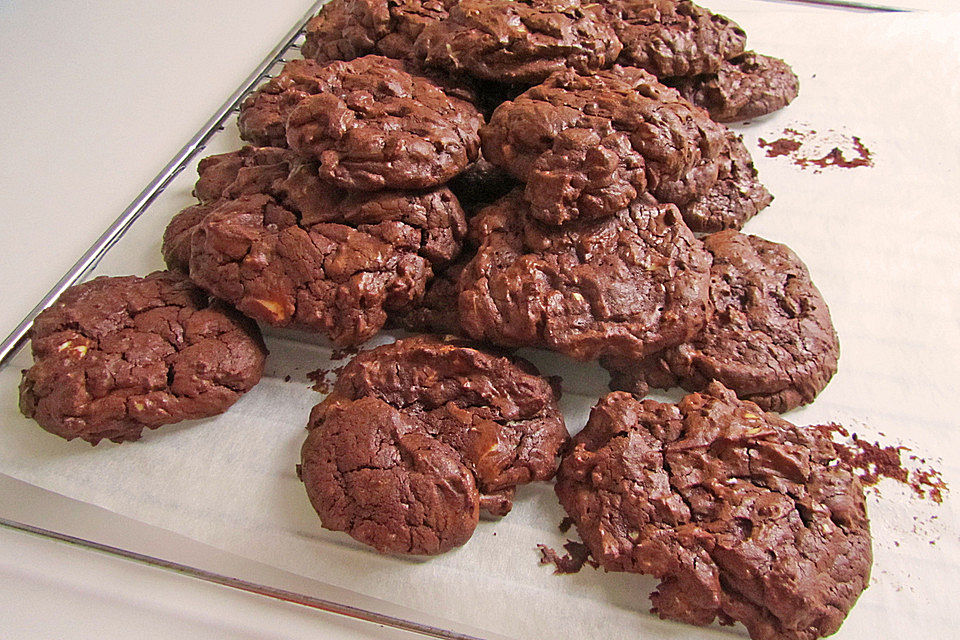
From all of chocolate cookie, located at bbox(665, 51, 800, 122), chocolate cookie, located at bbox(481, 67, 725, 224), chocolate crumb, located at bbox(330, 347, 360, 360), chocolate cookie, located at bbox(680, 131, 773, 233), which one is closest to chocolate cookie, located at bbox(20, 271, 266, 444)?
chocolate crumb, located at bbox(330, 347, 360, 360)

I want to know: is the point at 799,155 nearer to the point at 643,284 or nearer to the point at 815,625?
the point at 643,284

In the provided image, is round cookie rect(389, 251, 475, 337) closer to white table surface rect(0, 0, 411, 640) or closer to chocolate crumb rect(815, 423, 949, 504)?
white table surface rect(0, 0, 411, 640)

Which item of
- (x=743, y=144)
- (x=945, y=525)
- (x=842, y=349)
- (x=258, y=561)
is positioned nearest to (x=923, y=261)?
(x=842, y=349)

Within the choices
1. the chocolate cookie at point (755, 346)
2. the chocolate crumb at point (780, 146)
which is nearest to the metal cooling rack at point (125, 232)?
the chocolate cookie at point (755, 346)

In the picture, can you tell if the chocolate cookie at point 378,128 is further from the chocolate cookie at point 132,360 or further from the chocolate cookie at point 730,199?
the chocolate cookie at point 730,199

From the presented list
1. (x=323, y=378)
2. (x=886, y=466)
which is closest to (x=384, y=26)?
(x=323, y=378)

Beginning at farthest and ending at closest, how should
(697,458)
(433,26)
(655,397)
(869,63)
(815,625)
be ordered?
(869,63) < (433,26) < (655,397) < (697,458) < (815,625)

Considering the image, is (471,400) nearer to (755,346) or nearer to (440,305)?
(440,305)
